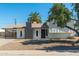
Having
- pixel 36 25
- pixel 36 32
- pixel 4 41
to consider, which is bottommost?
pixel 4 41

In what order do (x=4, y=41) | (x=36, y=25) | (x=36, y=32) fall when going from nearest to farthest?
1. (x=36, y=25)
2. (x=36, y=32)
3. (x=4, y=41)

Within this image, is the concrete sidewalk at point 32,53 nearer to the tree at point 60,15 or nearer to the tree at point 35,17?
the tree at point 35,17

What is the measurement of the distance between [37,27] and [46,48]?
1533mm

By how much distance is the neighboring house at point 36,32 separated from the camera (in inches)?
643

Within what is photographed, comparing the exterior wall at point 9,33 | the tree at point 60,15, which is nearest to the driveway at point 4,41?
the exterior wall at point 9,33

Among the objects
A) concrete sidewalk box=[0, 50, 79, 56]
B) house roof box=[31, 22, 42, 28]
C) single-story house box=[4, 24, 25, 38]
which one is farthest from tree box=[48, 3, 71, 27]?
single-story house box=[4, 24, 25, 38]

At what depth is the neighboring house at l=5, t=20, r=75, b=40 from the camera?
1634 centimetres

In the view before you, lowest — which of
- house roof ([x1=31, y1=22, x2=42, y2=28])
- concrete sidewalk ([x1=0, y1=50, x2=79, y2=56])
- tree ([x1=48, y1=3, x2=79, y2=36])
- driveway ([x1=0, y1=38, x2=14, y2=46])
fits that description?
concrete sidewalk ([x1=0, y1=50, x2=79, y2=56])

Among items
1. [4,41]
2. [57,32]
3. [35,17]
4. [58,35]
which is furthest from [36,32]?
[4,41]

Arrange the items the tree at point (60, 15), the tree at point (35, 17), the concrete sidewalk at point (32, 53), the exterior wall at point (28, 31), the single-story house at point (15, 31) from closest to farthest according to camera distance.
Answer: the concrete sidewalk at point (32, 53) < the tree at point (35, 17) < the single-story house at point (15, 31) < the exterior wall at point (28, 31) < the tree at point (60, 15)

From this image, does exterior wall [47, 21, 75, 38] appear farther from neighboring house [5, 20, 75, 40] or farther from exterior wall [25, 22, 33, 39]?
exterior wall [25, 22, 33, 39]

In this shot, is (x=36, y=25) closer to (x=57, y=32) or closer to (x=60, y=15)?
(x=57, y=32)

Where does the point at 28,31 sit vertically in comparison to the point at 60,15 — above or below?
below

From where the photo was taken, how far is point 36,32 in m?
16.9
